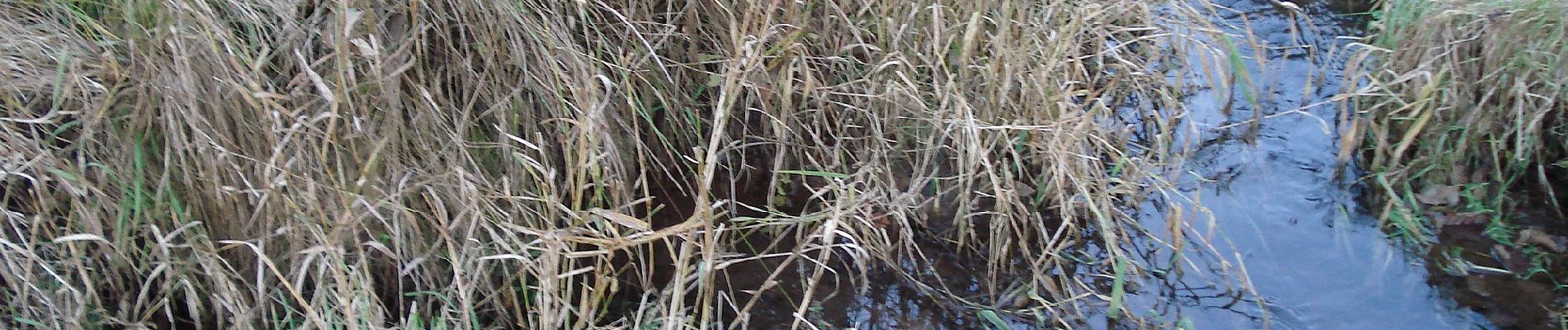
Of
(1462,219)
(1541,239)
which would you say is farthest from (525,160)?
(1541,239)

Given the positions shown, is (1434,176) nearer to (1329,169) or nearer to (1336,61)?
(1329,169)

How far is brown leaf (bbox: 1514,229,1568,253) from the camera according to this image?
268 centimetres

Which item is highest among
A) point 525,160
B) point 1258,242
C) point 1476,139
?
point 525,160

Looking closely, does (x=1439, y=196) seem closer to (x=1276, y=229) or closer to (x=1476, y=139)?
(x=1476, y=139)

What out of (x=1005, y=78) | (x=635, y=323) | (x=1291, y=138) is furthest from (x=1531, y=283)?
(x=635, y=323)

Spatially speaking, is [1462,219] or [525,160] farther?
[1462,219]

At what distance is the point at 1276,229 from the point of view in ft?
9.16

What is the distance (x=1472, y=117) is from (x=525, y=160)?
2500 millimetres

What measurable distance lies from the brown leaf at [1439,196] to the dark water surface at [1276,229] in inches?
6.6

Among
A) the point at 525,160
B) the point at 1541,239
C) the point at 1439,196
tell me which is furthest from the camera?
the point at 1439,196

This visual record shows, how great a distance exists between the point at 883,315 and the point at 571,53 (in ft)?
3.04

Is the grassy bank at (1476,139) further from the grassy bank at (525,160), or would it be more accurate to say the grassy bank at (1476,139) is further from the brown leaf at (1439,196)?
the grassy bank at (525,160)

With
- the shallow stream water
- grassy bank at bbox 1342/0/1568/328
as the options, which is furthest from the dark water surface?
grassy bank at bbox 1342/0/1568/328

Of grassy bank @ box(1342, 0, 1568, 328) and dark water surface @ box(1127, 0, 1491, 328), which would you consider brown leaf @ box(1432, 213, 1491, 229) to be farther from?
dark water surface @ box(1127, 0, 1491, 328)
